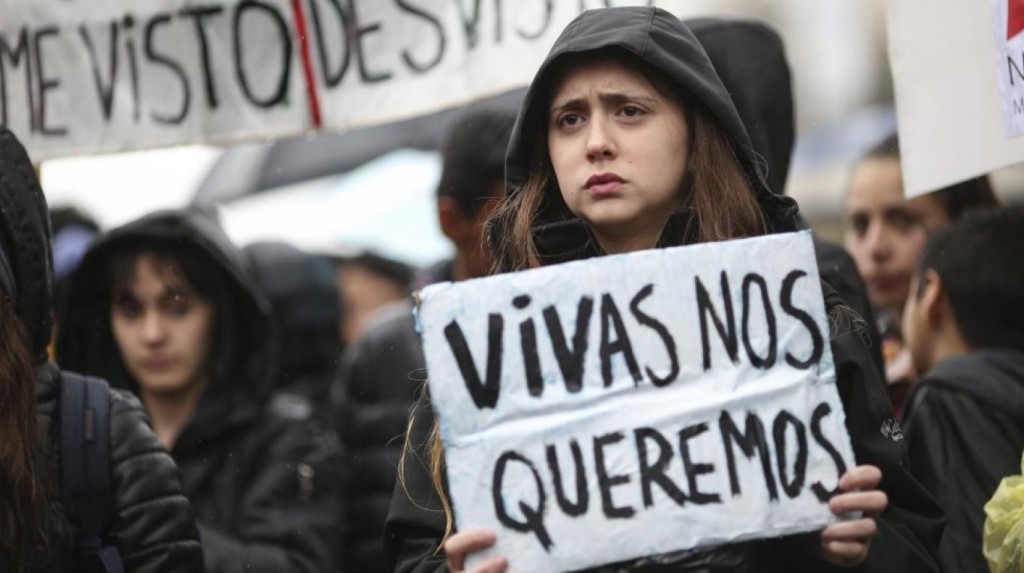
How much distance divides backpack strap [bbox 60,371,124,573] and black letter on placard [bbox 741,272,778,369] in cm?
147

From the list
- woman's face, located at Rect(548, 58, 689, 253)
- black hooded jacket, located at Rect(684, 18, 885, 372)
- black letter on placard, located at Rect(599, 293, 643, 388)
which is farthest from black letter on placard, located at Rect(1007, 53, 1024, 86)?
black letter on placard, located at Rect(599, 293, 643, 388)

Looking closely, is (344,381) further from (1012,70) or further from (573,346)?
(573,346)

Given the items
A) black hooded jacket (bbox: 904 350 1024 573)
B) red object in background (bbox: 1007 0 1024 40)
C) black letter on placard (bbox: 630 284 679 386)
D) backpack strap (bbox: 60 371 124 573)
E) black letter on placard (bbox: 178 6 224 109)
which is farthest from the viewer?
black letter on placard (bbox: 178 6 224 109)

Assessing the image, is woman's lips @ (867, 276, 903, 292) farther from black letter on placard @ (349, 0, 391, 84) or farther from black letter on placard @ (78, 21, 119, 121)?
black letter on placard @ (78, 21, 119, 121)

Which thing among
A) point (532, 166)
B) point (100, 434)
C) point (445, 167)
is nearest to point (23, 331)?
point (100, 434)

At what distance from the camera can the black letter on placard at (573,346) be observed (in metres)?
3.09

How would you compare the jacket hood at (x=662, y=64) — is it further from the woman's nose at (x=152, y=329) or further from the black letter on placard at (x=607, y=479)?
the woman's nose at (x=152, y=329)

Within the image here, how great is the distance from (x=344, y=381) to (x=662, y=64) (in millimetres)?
3768

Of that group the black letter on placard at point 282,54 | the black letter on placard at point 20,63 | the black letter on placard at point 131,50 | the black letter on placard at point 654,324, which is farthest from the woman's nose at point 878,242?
the black letter on placard at point 654,324

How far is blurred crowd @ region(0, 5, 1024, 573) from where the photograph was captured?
3646 millimetres

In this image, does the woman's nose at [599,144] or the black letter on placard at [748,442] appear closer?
the black letter on placard at [748,442]

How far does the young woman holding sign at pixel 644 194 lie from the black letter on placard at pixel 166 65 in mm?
2410

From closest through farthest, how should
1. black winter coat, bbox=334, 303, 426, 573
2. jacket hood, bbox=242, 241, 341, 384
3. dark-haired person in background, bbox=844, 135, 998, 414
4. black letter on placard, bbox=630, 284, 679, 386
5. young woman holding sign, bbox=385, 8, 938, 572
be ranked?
black letter on placard, bbox=630, 284, 679, 386 < young woman holding sign, bbox=385, 8, 938, 572 < dark-haired person in background, bbox=844, 135, 998, 414 < black winter coat, bbox=334, 303, 426, 573 < jacket hood, bbox=242, 241, 341, 384

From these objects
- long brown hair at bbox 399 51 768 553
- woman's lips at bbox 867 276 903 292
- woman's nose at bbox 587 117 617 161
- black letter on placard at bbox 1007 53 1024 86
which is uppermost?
black letter on placard at bbox 1007 53 1024 86
